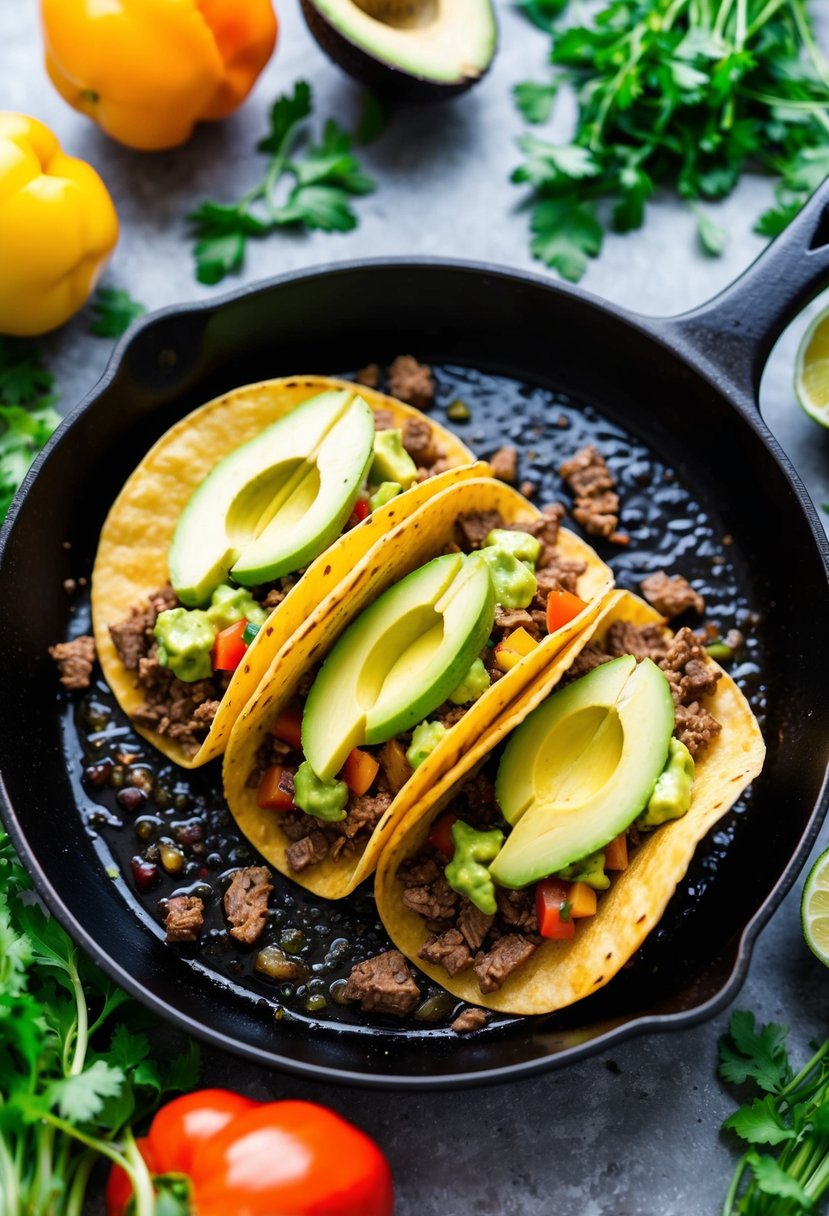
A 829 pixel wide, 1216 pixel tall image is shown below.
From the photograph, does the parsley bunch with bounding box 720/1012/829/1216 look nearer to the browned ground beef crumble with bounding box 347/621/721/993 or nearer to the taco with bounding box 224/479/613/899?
the browned ground beef crumble with bounding box 347/621/721/993

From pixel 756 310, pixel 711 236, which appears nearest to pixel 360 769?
pixel 756 310

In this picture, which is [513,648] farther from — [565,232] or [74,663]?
[565,232]

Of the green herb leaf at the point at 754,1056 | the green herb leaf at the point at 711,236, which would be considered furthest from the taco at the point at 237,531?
the green herb leaf at the point at 754,1056

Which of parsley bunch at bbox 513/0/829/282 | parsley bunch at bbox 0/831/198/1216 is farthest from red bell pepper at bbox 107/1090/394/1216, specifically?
parsley bunch at bbox 513/0/829/282

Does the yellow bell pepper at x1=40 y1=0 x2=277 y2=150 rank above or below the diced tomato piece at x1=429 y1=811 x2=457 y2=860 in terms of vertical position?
above

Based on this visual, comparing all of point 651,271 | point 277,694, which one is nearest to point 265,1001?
point 277,694

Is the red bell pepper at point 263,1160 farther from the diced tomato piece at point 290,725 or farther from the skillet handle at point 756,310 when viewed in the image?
the skillet handle at point 756,310

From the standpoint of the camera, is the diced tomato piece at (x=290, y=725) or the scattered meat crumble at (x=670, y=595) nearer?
the diced tomato piece at (x=290, y=725)
